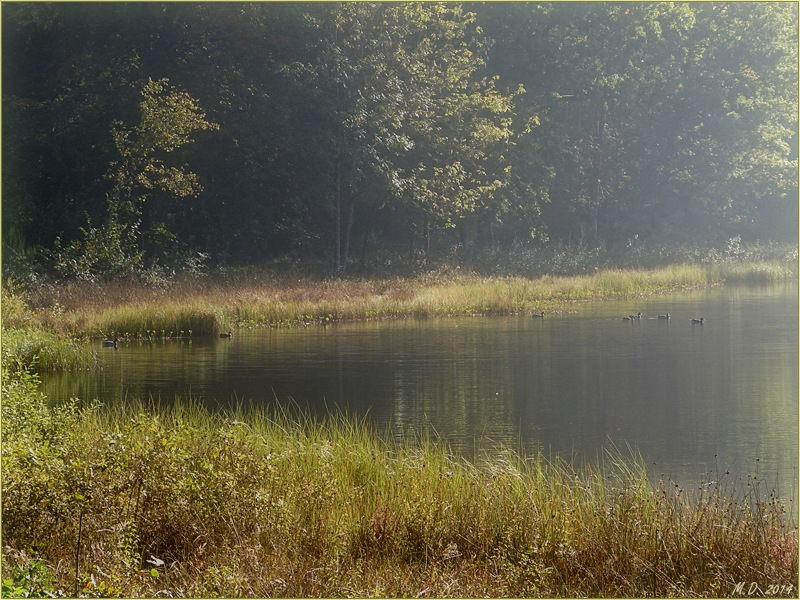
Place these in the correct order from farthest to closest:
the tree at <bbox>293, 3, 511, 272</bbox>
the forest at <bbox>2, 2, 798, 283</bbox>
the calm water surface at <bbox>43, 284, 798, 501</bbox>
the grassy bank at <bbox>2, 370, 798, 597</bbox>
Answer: the tree at <bbox>293, 3, 511, 272</bbox>
the forest at <bbox>2, 2, 798, 283</bbox>
the calm water surface at <bbox>43, 284, 798, 501</bbox>
the grassy bank at <bbox>2, 370, 798, 597</bbox>

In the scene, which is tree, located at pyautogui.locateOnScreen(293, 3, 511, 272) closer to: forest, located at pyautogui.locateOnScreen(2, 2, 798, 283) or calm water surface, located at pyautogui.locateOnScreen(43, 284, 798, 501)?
forest, located at pyautogui.locateOnScreen(2, 2, 798, 283)

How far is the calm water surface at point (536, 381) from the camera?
14148 millimetres

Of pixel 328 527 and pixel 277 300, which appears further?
pixel 277 300

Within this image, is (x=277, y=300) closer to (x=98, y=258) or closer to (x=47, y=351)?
(x=98, y=258)

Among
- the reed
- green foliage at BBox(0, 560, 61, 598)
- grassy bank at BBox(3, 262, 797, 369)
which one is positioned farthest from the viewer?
grassy bank at BBox(3, 262, 797, 369)

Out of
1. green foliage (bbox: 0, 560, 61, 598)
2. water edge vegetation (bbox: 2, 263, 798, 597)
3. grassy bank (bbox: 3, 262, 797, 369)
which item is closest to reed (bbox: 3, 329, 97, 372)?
grassy bank (bbox: 3, 262, 797, 369)

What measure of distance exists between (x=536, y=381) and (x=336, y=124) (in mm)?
21998

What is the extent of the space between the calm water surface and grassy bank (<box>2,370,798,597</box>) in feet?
9.65

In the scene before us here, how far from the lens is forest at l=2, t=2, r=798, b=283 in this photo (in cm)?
3669

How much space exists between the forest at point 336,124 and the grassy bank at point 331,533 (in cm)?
2157

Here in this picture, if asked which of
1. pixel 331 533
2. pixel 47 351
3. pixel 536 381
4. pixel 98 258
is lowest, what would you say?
pixel 536 381

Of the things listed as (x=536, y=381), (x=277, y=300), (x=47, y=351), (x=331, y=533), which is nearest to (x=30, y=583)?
(x=331, y=533)

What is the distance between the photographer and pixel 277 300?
30750 mm

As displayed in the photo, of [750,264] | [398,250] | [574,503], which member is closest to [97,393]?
[574,503]
